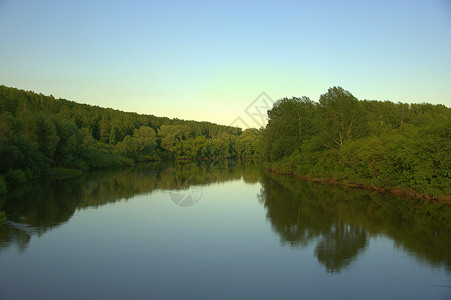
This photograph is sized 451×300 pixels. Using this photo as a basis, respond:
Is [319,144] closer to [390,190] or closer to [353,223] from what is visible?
[390,190]

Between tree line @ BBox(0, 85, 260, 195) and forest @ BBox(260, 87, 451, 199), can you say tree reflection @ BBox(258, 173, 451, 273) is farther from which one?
tree line @ BBox(0, 85, 260, 195)

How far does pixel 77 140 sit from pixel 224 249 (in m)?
39.5

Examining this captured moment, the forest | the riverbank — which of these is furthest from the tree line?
the riverbank

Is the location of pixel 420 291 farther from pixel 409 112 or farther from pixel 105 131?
pixel 105 131

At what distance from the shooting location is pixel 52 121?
40.5 meters

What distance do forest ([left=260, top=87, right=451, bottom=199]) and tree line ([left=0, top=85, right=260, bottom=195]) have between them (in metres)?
28.6

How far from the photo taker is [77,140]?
4672 cm

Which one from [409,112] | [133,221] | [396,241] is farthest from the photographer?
[409,112]

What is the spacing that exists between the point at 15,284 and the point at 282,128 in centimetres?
4282

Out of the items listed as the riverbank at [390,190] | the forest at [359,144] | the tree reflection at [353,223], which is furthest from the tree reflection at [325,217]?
the forest at [359,144]

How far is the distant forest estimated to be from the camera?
23.4 m

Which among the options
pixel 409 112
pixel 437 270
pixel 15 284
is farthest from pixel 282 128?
pixel 15 284

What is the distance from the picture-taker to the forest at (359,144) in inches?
894

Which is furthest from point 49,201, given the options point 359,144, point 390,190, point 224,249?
point 359,144
